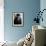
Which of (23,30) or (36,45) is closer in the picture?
(36,45)

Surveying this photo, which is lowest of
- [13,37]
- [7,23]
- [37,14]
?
[13,37]

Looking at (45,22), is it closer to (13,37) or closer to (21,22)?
(21,22)

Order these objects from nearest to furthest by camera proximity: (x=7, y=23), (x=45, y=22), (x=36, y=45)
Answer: (x=36, y=45)
(x=45, y=22)
(x=7, y=23)

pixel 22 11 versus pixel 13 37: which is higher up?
pixel 22 11

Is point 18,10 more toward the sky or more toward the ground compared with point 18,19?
more toward the sky

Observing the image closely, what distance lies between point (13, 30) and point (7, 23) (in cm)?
38

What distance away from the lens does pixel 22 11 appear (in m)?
5.58

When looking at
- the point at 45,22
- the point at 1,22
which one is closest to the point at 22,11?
the point at 1,22

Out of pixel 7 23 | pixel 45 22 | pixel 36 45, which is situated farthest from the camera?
pixel 7 23

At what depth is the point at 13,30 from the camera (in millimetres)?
5566

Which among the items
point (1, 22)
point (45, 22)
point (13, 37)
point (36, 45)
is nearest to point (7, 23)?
point (1, 22)

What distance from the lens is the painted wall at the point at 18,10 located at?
5.54 m

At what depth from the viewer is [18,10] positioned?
219 inches

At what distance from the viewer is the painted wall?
5535 millimetres
